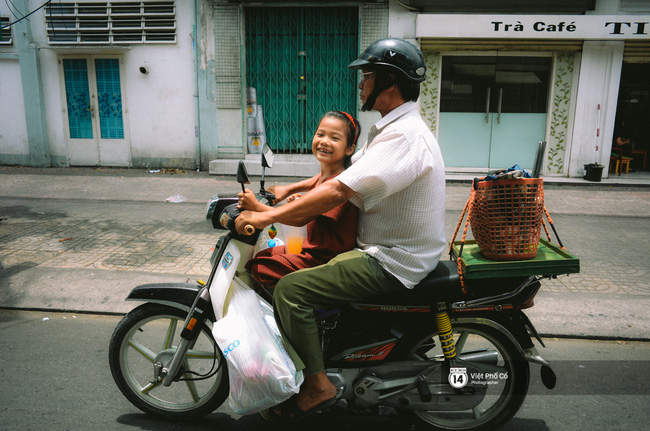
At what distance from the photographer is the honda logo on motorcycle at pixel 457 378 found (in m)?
2.54

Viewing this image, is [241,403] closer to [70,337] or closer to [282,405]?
[282,405]

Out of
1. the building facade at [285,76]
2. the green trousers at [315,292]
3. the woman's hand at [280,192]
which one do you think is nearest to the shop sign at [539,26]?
the building facade at [285,76]

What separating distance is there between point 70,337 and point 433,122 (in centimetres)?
902

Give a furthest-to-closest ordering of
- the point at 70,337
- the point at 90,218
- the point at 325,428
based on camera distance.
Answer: the point at 90,218 < the point at 70,337 < the point at 325,428

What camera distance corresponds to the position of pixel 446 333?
249 cm

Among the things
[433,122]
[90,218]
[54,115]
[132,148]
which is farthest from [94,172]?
[433,122]

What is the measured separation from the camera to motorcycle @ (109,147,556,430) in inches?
97.7

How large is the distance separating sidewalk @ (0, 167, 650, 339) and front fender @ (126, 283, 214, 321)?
1830 mm

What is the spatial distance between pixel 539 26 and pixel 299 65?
5.02 meters

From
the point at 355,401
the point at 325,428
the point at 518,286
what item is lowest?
the point at 325,428

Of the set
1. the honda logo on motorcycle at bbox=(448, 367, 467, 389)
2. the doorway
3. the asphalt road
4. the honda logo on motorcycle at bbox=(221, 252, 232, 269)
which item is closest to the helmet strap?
the honda logo on motorcycle at bbox=(221, 252, 232, 269)

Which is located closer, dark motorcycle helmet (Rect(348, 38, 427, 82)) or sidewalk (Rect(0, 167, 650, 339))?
dark motorcycle helmet (Rect(348, 38, 427, 82))

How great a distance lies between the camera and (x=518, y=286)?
2.47 metres

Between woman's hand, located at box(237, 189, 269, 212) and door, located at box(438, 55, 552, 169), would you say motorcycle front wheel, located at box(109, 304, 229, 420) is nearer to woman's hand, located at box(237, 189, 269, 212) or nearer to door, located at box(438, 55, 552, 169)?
woman's hand, located at box(237, 189, 269, 212)
